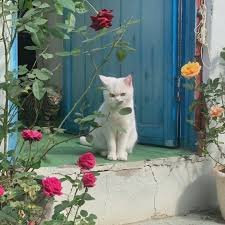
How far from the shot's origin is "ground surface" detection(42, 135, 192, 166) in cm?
391

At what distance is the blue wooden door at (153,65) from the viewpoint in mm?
4531

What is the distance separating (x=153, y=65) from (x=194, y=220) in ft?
4.83

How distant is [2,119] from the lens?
2684 millimetres

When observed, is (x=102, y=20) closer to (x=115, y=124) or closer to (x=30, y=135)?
(x=30, y=135)

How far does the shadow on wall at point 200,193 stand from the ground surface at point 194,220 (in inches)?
3.7

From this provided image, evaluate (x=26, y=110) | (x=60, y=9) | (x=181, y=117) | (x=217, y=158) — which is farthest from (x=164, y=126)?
(x=60, y=9)

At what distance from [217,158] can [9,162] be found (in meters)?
2.19

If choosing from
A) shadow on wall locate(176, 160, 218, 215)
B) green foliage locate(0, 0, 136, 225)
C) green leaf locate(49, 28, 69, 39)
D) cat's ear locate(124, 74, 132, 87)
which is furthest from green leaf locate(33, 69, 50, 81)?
shadow on wall locate(176, 160, 218, 215)

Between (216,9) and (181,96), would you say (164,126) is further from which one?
(216,9)

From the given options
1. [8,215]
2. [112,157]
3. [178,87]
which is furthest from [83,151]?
[8,215]

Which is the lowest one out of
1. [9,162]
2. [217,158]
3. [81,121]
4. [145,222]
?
[145,222]

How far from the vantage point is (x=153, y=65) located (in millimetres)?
4676

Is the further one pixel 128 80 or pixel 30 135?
pixel 128 80

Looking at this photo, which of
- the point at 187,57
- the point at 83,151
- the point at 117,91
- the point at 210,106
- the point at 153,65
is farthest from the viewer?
the point at 153,65
